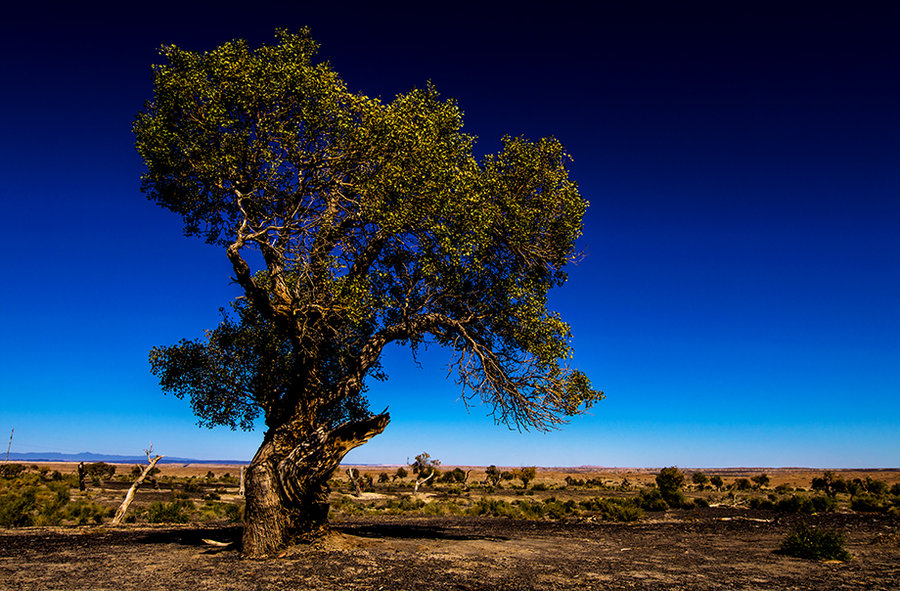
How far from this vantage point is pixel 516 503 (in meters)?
43.3

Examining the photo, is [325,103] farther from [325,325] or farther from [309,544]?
[309,544]

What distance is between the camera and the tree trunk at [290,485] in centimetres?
1334

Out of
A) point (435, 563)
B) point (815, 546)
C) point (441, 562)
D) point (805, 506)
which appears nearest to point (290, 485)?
point (435, 563)

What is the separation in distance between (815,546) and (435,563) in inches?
471

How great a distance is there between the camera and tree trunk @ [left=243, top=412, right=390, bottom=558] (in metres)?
13.3

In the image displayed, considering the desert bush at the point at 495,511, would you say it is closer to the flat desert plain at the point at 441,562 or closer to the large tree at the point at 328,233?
the flat desert plain at the point at 441,562

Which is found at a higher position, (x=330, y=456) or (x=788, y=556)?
(x=330, y=456)

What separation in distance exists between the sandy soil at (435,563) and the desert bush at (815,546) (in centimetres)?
46

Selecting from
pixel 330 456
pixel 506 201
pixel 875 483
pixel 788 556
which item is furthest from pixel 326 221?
pixel 875 483

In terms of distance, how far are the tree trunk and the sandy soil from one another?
0.57 metres

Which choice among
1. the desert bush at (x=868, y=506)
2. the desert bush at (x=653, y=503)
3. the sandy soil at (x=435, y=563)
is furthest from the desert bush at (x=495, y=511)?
the desert bush at (x=868, y=506)

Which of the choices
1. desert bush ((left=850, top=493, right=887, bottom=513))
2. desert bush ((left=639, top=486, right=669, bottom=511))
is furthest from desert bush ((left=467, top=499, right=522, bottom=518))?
desert bush ((left=850, top=493, right=887, bottom=513))

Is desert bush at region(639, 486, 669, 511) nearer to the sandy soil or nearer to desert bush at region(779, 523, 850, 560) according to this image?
the sandy soil

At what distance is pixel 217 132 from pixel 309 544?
12146mm
